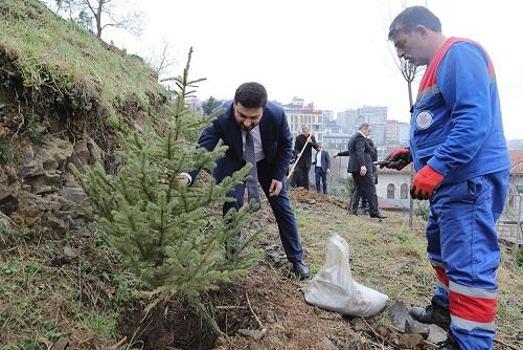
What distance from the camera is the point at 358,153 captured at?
8.60 m

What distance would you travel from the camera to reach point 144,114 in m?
4.94

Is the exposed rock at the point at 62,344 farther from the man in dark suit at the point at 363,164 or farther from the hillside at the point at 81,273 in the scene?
the man in dark suit at the point at 363,164

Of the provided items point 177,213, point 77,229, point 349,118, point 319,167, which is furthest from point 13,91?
point 349,118

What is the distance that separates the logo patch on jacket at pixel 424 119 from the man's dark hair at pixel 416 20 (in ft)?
1.65

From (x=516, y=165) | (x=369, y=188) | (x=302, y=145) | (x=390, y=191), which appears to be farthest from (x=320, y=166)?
(x=390, y=191)

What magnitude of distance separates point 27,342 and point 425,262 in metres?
3.99

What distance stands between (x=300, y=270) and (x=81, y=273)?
171 centimetres

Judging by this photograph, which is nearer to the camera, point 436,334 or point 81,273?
point 81,273

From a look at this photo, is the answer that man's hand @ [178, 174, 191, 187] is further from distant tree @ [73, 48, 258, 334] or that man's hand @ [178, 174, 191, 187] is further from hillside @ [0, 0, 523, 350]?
hillside @ [0, 0, 523, 350]

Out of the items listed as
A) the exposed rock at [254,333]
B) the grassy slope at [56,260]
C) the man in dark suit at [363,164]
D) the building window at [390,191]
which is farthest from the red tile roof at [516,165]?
the building window at [390,191]

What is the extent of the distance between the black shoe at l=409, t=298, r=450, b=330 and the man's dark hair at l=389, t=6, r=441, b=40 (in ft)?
5.66

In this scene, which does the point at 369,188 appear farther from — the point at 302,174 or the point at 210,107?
the point at 210,107

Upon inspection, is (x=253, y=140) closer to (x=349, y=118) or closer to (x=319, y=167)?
(x=319, y=167)

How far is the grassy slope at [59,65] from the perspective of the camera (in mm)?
3162
